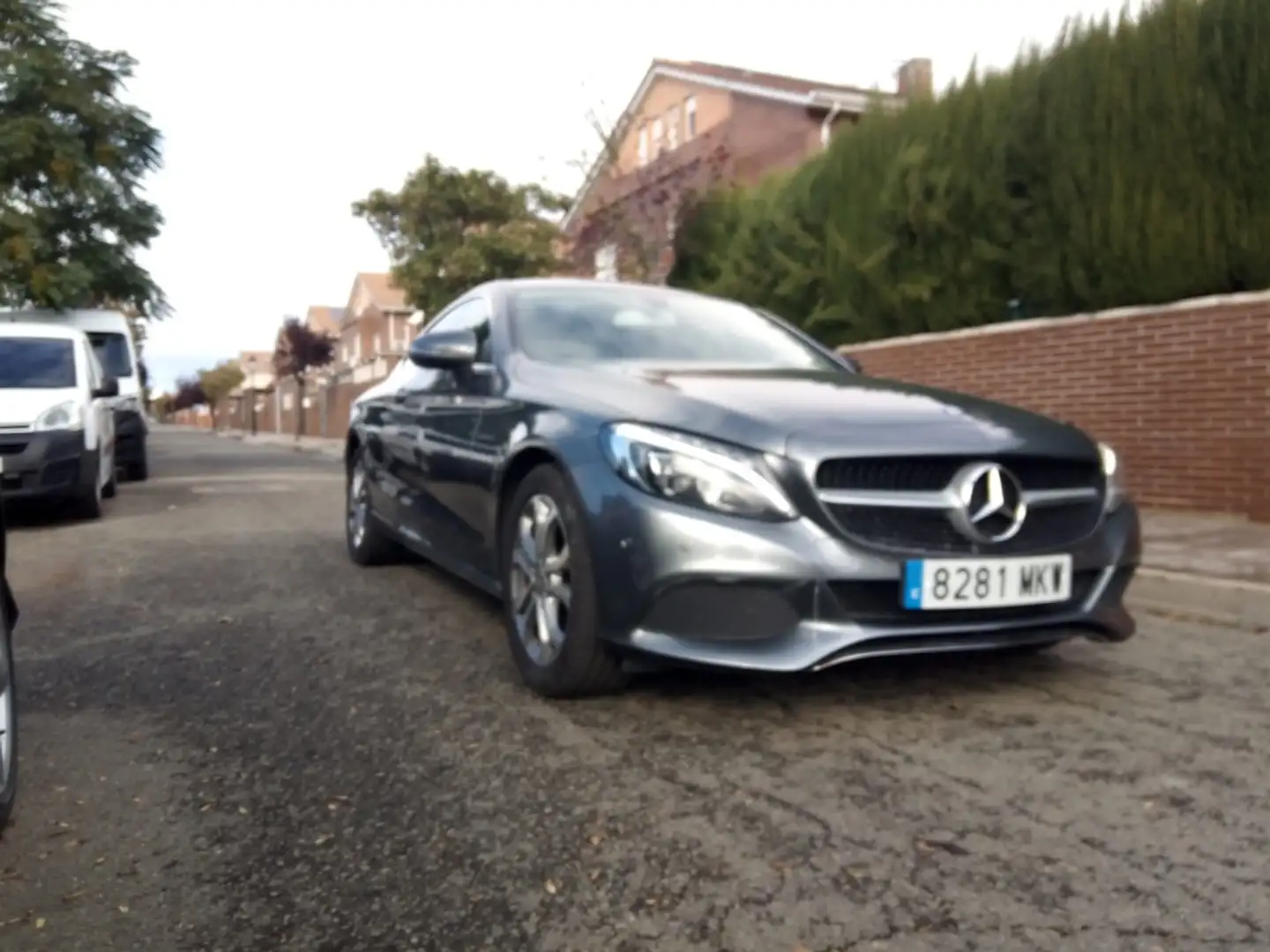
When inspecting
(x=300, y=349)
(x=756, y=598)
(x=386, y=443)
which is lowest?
(x=756, y=598)

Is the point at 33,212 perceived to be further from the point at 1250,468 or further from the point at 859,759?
the point at 859,759

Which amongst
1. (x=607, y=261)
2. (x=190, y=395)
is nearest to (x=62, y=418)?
(x=607, y=261)

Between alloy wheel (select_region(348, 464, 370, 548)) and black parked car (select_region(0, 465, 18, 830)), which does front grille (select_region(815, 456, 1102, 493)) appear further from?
alloy wheel (select_region(348, 464, 370, 548))

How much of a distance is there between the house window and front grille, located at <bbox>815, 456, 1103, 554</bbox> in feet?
57.6

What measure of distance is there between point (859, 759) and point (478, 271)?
30082 millimetres

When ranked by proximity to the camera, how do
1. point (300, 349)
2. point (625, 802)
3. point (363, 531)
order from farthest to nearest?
1. point (300, 349)
2. point (363, 531)
3. point (625, 802)

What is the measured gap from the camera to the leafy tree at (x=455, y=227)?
3269 centimetres

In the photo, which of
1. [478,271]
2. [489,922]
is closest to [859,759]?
[489,922]

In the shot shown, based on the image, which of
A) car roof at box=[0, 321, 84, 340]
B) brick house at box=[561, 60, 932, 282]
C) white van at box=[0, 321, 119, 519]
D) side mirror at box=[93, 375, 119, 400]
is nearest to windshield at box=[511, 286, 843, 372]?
white van at box=[0, 321, 119, 519]

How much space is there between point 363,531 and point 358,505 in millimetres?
233

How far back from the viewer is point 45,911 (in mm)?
2465

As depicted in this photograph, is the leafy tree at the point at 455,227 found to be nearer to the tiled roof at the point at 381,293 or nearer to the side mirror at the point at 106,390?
the side mirror at the point at 106,390

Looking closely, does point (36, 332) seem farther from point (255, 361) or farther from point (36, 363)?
point (255, 361)

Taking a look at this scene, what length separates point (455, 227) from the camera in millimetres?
34938
